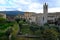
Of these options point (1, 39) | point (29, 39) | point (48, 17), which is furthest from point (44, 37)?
point (48, 17)

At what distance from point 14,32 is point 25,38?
28 cm

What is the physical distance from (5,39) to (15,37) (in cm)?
26

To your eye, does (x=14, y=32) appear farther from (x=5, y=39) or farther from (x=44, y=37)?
(x=44, y=37)

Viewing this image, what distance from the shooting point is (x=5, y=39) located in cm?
350

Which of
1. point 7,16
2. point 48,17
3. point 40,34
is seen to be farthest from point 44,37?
point 48,17

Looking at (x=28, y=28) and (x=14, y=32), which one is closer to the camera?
(x=14, y=32)

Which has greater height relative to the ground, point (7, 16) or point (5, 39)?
point (7, 16)

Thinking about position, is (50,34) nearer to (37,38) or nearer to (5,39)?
(37,38)

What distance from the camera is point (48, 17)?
22.7 feet

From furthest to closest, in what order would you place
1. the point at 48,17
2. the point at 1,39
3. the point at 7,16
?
the point at 48,17
the point at 7,16
the point at 1,39

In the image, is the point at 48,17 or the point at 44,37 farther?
the point at 48,17

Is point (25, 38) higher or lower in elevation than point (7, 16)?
lower

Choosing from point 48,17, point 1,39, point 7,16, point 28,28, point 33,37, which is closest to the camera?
point 1,39

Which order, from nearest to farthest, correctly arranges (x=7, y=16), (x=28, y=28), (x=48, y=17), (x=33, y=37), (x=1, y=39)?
(x=1, y=39), (x=33, y=37), (x=28, y=28), (x=7, y=16), (x=48, y=17)
